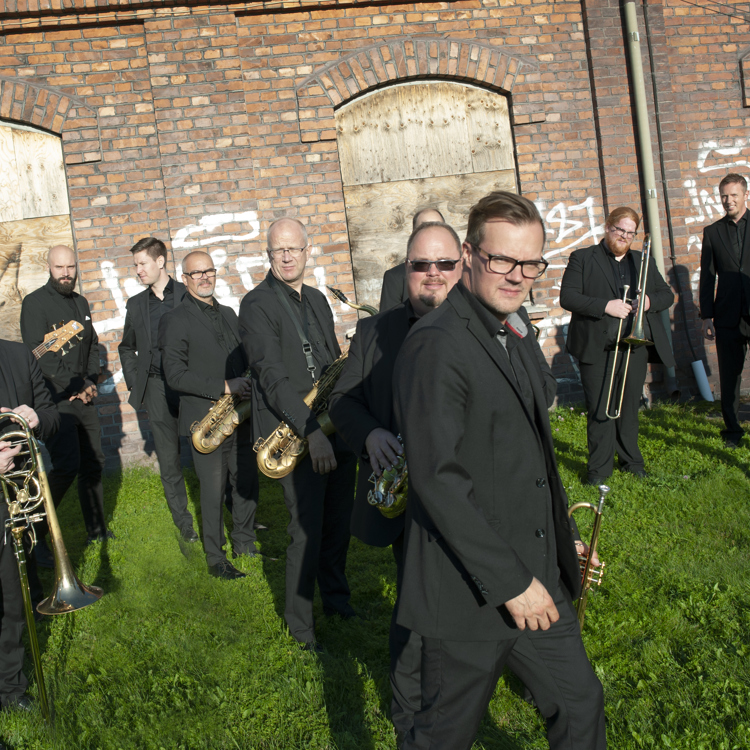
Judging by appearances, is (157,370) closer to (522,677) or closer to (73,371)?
(73,371)

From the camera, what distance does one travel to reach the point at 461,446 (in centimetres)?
201

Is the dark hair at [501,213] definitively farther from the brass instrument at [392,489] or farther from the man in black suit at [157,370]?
the man in black suit at [157,370]

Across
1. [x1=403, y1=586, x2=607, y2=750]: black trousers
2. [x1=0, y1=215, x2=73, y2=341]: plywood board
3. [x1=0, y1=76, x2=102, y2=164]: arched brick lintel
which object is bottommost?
[x1=403, y1=586, x2=607, y2=750]: black trousers

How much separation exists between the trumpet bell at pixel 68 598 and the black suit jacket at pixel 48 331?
2584mm

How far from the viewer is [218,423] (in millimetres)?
4941

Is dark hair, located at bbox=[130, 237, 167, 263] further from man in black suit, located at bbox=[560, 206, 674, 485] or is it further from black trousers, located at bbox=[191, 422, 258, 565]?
man in black suit, located at bbox=[560, 206, 674, 485]

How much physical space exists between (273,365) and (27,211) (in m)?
5.08

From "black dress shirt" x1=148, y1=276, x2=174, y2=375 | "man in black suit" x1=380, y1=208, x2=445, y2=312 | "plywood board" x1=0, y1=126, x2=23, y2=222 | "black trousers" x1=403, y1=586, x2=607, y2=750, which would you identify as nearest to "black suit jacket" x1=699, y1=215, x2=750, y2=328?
"man in black suit" x1=380, y1=208, x2=445, y2=312

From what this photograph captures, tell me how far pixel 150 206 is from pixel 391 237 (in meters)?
2.64

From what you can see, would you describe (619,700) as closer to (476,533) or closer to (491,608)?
(491,608)

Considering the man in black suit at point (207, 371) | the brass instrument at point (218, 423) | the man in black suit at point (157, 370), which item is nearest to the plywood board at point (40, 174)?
the man in black suit at point (157, 370)

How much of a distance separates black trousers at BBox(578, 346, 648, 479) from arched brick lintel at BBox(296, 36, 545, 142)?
11.3 feet

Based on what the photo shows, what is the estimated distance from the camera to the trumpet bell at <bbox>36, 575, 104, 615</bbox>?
3.15 metres

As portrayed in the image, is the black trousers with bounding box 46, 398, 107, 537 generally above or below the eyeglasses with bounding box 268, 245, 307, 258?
below
